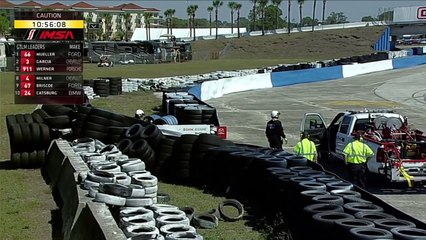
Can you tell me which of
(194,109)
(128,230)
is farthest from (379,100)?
(128,230)

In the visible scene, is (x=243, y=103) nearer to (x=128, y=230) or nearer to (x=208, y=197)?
(x=208, y=197)

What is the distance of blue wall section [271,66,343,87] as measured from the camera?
4888cm

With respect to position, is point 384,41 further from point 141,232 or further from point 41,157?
point 141,232

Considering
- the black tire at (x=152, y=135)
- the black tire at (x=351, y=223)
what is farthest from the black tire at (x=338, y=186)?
the black tire at (x=152, y=135)

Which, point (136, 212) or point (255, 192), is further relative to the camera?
point (255, 192)

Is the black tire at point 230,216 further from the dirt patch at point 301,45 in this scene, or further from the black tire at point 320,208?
the dirt patch at point 301,45

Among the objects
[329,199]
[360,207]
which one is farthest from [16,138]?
[360,207]

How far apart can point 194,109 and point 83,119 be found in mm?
5855

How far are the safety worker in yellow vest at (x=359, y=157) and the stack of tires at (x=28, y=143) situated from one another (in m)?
7.83

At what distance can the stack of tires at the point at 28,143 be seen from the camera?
1705 cm

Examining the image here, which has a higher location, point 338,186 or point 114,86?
point 338,186

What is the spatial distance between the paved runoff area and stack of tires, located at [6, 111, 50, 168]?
24.2 feet

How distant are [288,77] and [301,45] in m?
57.8

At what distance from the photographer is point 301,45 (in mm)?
106375
